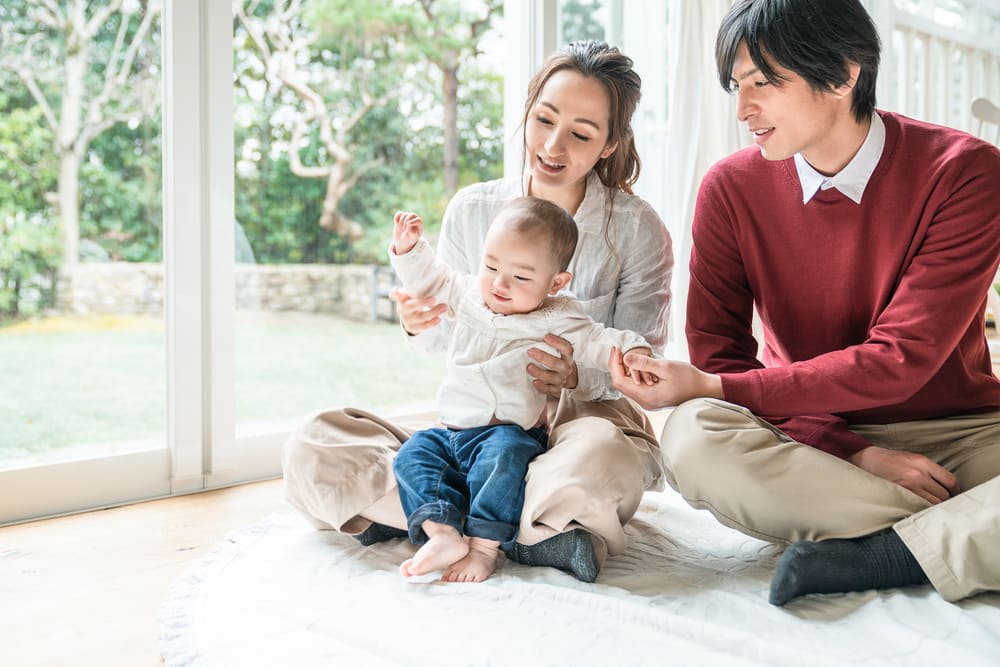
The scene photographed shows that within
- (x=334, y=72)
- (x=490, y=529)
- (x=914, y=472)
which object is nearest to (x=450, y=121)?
(x=334, y=72)

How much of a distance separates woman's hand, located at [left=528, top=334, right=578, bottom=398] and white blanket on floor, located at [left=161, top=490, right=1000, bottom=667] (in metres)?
0.31

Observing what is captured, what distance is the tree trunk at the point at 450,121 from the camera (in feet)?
10.3

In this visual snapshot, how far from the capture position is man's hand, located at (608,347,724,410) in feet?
4.70

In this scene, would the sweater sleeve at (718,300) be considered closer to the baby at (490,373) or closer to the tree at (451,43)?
the baby at (490,373)

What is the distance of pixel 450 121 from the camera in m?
3.15

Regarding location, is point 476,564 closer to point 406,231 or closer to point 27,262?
point 406,231

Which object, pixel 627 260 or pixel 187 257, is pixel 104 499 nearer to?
pixel 187 257

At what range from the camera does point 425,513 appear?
136 cm

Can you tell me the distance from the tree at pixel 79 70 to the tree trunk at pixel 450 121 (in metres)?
1.36

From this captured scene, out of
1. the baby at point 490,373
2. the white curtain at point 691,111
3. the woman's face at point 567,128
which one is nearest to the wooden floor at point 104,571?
the baby at point 490,373

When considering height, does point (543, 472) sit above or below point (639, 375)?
below

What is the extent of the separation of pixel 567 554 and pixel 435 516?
0.22m

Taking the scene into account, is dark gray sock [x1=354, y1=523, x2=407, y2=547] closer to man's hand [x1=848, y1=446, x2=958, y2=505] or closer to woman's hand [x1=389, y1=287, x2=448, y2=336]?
woman's hand [x1=389, y1=287, x2=448, y2=336]

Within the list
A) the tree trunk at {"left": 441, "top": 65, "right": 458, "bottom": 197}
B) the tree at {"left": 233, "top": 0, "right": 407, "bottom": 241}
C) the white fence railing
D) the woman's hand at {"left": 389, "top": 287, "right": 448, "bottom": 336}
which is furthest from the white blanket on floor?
the white fence railing
